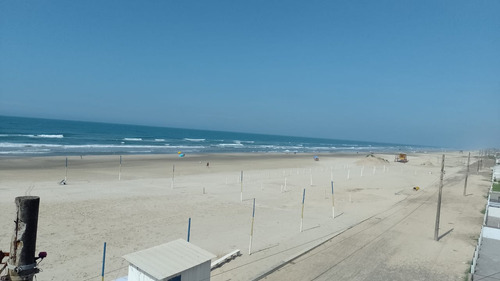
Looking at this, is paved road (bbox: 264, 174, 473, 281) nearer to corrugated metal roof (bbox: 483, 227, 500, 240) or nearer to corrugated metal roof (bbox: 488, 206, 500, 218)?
corrugated metal roof (bbox: 483, 227, 500, 240)

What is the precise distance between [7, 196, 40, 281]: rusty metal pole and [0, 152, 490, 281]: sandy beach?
736 cm

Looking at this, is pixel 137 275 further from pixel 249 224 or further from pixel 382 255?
pixel 382 255

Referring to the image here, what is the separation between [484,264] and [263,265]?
7.75m

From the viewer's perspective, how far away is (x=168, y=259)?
23.7 feet

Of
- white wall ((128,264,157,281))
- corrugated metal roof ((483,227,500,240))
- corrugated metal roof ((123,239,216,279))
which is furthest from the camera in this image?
corrugated metal roof ((483,227,500,240))

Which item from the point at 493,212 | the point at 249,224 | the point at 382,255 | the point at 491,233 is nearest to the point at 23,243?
the point at 382,255

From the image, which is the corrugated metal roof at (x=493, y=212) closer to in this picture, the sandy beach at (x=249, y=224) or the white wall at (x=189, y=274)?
the sandy beach at (x=249, y=224)

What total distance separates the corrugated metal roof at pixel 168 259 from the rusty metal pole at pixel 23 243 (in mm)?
3867

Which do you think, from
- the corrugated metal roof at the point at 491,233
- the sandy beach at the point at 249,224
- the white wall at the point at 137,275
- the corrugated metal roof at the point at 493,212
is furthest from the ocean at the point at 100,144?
the corrugated metal roof at the point at 491,233

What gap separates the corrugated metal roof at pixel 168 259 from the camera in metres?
6.80

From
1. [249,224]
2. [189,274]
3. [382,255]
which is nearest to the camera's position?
[189,274]

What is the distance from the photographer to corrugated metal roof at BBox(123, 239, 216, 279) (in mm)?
6797

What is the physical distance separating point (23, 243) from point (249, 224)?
13163mm

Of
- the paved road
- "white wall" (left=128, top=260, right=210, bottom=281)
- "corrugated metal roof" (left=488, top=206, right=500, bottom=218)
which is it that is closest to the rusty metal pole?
"white wall" (left=128, top=260, right=210, bottom=281)
